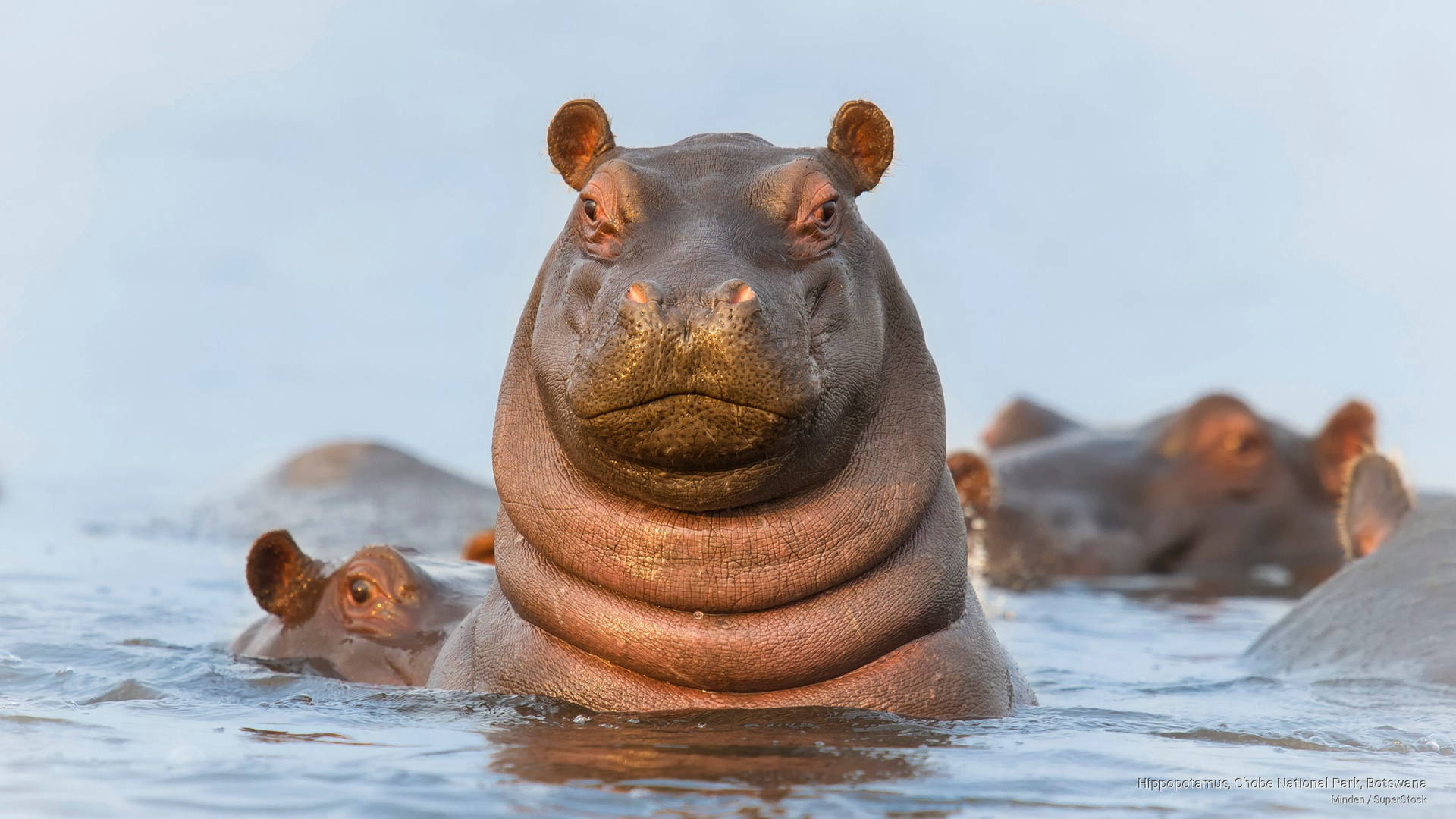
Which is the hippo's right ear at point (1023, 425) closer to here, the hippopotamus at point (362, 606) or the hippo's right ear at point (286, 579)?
the hippopotamus at point (362, 606)

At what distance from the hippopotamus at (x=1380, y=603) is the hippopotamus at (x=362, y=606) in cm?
361

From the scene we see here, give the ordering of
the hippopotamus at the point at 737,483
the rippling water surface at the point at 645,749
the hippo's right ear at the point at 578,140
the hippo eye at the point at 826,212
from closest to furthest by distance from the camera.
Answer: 1. the rippling water surface at the point at 645,749
2. the hippopotamus at the point at 737,483
3. the hippo eye at the point at 826,212
4. the hippo's right ear at the point at 578,140

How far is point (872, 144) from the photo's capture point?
19.9 feet

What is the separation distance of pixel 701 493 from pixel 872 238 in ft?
3.56

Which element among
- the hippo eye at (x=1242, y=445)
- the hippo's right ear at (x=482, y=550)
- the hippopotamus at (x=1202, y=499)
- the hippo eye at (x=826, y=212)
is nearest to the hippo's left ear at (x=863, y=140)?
the hippo eye at (x=826, y=212)

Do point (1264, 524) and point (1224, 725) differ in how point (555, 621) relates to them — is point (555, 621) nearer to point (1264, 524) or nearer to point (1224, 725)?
point (1224, 725)

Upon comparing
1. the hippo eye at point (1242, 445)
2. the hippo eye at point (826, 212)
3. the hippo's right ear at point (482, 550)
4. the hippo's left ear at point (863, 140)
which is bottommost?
the hippo's right ear at point (482, 550)

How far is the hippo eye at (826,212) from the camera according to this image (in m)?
5.71

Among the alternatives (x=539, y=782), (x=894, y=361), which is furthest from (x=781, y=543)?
(x=539, y=782)

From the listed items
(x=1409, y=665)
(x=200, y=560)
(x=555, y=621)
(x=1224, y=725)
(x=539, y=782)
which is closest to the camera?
(x=539, y=782)

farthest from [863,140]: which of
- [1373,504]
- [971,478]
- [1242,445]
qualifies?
[1242,445]

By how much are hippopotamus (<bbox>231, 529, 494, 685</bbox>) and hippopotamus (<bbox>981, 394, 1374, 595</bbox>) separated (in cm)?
692

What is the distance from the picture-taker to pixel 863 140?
20.0 ft

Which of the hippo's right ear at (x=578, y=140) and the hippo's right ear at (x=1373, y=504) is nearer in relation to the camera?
the hippo's right ear at (x=578, y=140)
